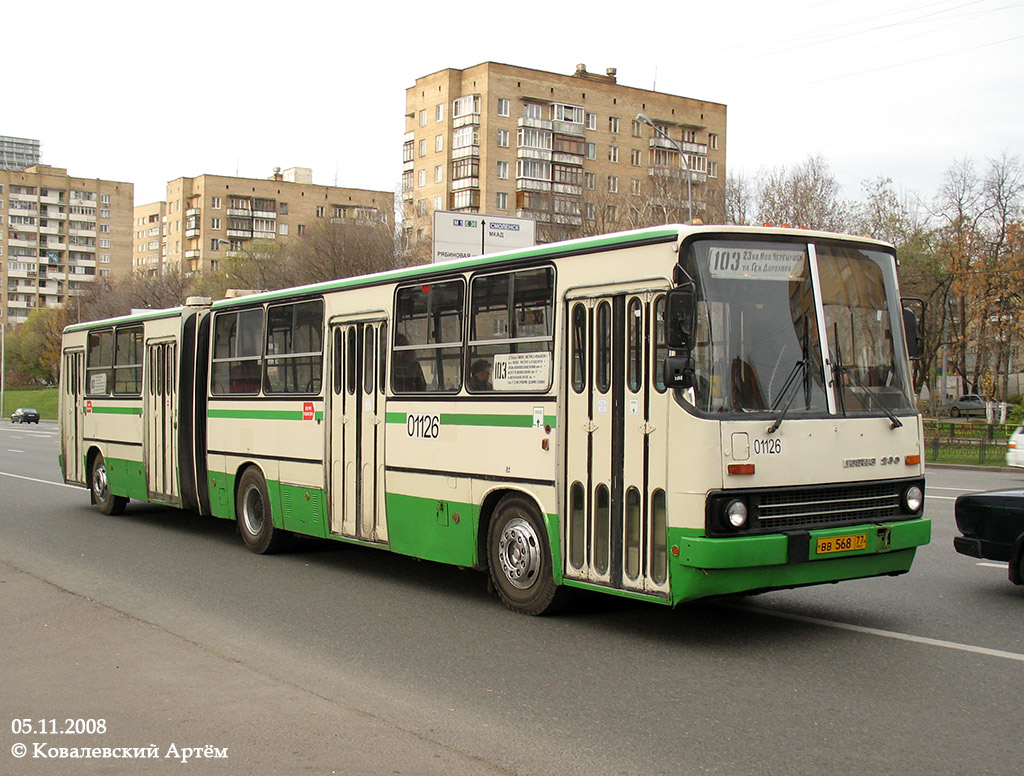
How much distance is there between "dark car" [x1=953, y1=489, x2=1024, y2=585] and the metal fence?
19.9 metres

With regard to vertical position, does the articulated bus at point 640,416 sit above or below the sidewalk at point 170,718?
above

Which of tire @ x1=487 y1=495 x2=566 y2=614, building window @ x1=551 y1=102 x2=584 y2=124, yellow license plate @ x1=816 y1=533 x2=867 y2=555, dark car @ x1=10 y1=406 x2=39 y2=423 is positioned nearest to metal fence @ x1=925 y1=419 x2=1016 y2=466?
yellow license plate @ x1=816 y1=533 x2=867 y2=555

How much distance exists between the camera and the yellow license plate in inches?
301

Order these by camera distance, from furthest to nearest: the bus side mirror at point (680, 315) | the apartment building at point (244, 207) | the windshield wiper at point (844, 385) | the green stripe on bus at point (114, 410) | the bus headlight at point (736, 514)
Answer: the apartment building at point (244, 207), the green stripe on bus at point (114, 410), the windshield wiper at point (844, 385), the bus headlight at point (736, 514), the bus side mirror at point (680, 315)

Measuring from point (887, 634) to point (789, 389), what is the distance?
1986 mm

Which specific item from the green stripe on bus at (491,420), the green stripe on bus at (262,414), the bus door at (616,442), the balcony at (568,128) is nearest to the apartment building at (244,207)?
the balcony at (568,128)

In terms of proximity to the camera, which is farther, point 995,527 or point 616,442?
point 995,527

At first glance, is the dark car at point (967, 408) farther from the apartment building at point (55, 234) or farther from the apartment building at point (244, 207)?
the apartment building at point (55, 234)

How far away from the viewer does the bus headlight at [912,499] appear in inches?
324

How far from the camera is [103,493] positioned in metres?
17.3

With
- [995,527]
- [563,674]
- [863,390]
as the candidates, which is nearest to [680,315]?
[863,390]

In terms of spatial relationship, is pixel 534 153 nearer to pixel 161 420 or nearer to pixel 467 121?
pixel 467 121

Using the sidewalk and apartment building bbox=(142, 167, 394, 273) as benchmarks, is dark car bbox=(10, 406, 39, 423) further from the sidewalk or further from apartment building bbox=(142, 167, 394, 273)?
the sidewalk

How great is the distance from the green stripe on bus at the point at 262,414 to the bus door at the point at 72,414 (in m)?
5.18
